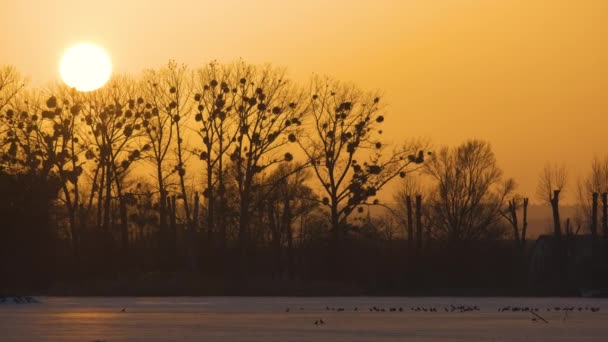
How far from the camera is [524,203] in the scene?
109 metres
